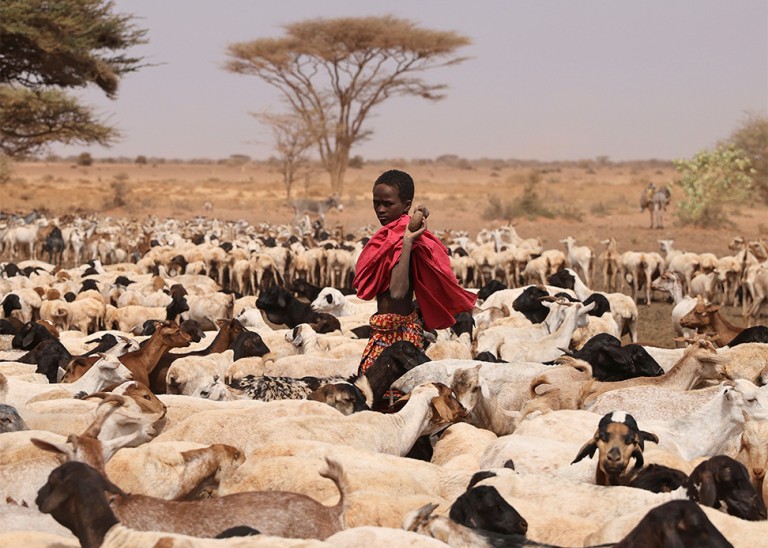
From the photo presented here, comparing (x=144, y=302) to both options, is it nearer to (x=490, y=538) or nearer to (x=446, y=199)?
(x=490, y=538)

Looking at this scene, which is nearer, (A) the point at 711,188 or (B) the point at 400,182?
(B) the point at 400,182

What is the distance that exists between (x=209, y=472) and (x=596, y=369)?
148 inches

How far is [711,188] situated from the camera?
108ft

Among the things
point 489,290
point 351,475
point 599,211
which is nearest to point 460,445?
point 351,475

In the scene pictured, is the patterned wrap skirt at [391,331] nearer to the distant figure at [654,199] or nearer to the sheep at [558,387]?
the sheep at [558,387]

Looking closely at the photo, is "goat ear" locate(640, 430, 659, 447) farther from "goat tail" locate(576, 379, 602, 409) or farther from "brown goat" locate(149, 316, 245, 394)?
"brown goat" locate(149, 316, 245, 394)

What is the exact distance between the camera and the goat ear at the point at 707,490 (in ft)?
13.7

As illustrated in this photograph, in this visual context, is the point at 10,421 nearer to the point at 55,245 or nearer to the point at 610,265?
the point at 610,265

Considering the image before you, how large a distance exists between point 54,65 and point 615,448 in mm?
28500

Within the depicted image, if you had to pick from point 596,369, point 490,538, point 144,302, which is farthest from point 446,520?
point 144,302

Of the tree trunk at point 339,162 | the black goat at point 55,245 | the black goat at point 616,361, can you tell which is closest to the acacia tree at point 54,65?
the black goat at point 55,245

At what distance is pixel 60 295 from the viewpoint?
12953 mm

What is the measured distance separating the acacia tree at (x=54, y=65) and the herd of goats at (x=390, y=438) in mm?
19948

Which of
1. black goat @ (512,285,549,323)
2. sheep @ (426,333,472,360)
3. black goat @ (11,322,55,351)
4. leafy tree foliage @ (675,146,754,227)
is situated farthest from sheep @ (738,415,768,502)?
leafy tree foliage @ (675,146,754,227)
